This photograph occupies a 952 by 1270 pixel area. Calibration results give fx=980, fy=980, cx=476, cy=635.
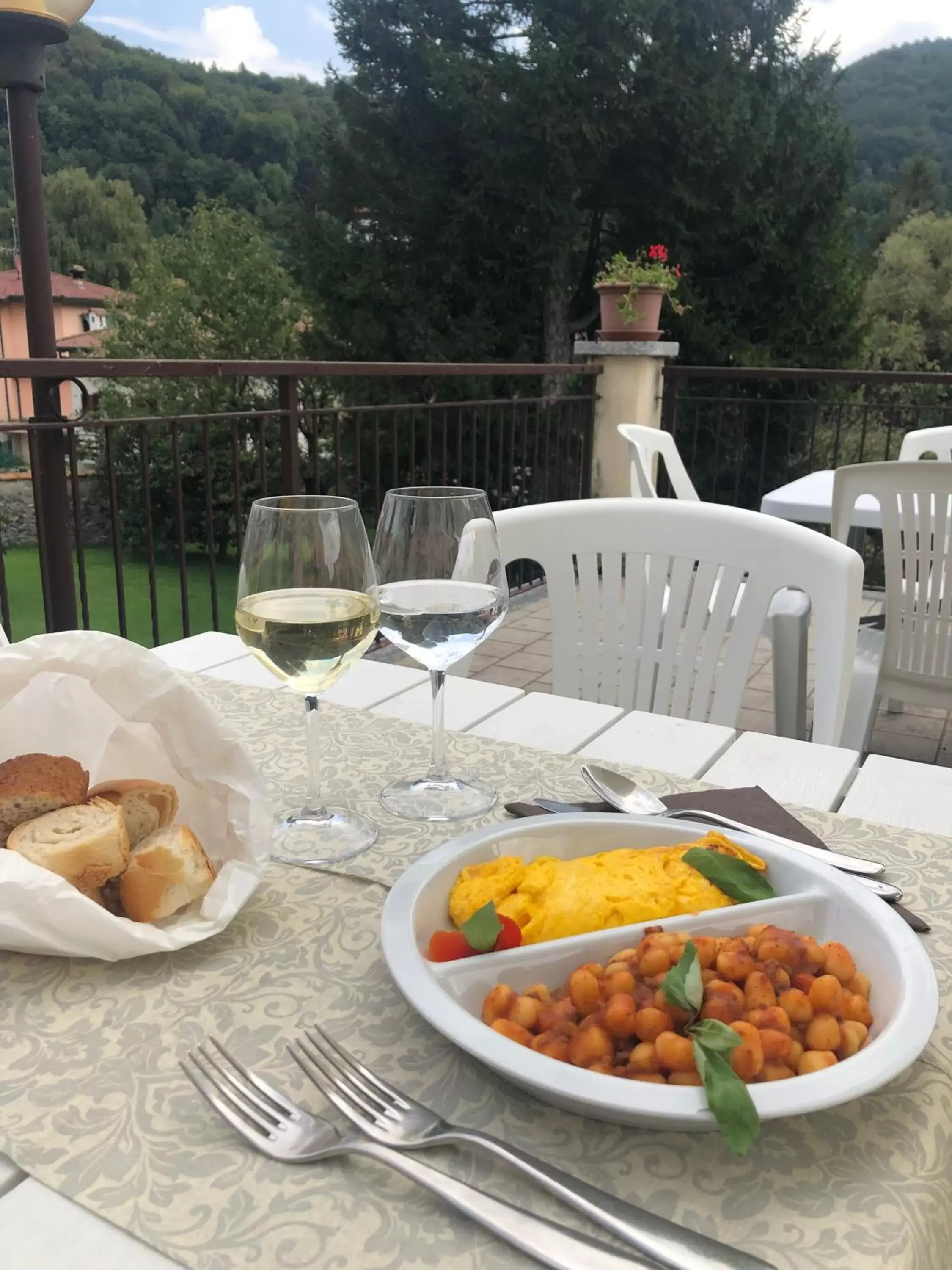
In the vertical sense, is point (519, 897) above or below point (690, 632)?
above

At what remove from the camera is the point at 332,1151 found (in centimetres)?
42

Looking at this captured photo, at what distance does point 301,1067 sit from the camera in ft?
1.57

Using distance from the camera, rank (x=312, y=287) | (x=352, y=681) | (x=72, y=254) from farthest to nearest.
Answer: (x=72, y=254), (x=312, y=287), (x=352, y=681)

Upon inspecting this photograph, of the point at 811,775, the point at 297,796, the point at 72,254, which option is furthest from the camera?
the point at 72,254

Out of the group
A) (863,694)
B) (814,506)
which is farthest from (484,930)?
(814,506)

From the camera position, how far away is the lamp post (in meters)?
2.65

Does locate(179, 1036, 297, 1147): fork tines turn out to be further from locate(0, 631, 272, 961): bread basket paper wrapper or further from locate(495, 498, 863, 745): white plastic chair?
locate(495, 498, 863, 745): white plastic chair

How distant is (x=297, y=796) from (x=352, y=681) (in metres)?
0.37

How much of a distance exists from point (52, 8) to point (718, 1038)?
315 centimetres

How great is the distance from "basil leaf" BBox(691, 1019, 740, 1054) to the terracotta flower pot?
537cm

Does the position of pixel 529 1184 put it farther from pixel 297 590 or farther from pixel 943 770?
pixel 943 770

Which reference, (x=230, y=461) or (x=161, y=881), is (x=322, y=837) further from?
(x=230, y=461)

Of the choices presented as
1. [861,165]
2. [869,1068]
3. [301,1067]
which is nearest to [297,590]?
[301,1067]

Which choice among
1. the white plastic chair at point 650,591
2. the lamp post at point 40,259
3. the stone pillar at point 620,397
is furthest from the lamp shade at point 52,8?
the stone pillar at point 620,397
